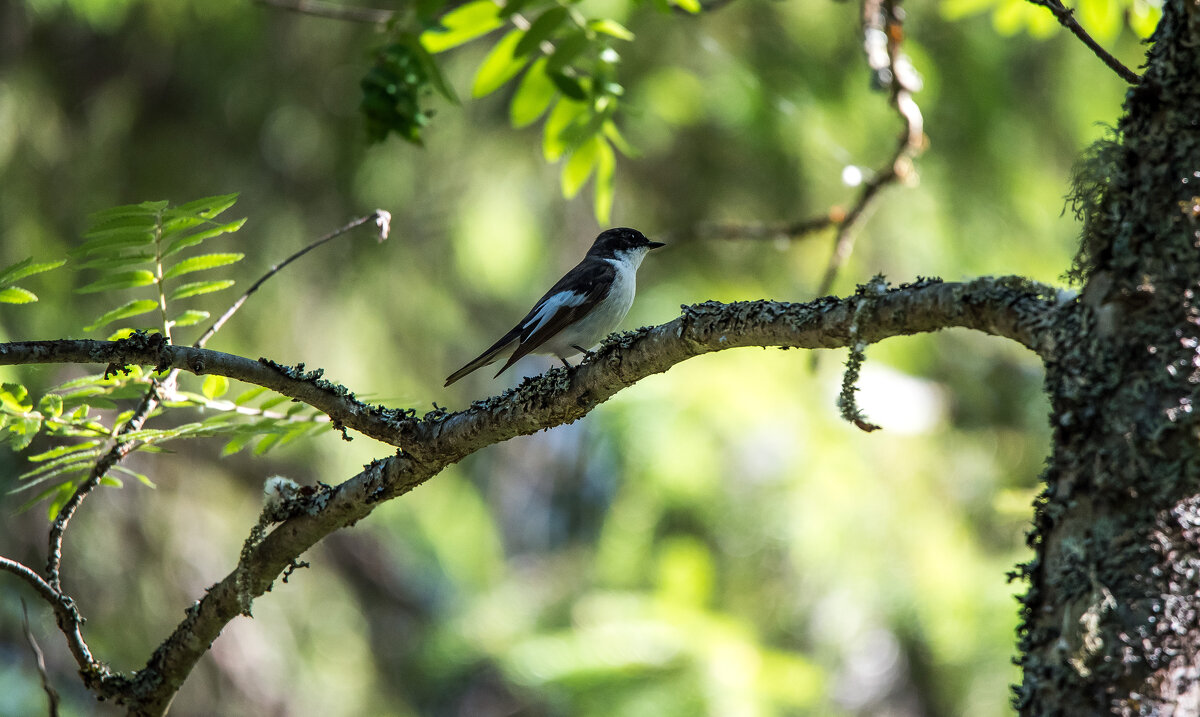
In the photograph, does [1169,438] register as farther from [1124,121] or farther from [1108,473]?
[1124,121]

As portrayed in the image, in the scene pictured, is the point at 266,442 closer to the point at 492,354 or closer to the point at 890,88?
the point at 492,354

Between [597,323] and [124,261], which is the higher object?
[597,323]

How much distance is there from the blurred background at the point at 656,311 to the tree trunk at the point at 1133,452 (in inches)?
182

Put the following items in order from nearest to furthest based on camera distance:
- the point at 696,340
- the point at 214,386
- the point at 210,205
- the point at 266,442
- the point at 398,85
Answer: the point at 696,340, the point at 210,205, the point at 214,386, the point at 266,442, the point at 398,85

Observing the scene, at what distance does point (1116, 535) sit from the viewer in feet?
4.30

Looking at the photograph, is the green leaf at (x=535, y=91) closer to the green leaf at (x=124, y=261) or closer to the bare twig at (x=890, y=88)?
the green leaf at (x=124, y=261)

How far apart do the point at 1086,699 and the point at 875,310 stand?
2.31 ft

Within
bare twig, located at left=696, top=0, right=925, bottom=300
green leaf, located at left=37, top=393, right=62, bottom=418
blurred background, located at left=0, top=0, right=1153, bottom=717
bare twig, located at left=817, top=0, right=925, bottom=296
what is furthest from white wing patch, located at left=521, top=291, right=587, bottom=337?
green leaf, located at left=37, top=393, right=62, bottom=418

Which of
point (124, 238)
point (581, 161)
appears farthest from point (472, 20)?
point (124, 238)

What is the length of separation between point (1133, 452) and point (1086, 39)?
0.99 meters

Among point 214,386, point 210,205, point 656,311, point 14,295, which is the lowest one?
point 14,295

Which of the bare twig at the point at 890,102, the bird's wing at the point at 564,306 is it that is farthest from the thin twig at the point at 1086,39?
the bird's wing at the point at 564,306

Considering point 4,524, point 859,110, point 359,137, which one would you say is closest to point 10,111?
point 359,137

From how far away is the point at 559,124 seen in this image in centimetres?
321
